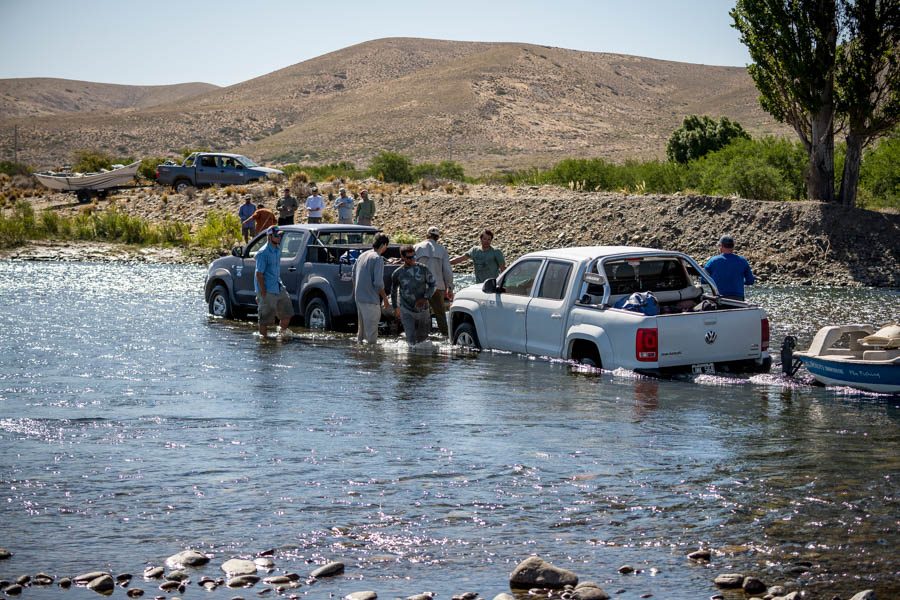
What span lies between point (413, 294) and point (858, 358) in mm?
6432

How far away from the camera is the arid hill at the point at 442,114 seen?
338 ft

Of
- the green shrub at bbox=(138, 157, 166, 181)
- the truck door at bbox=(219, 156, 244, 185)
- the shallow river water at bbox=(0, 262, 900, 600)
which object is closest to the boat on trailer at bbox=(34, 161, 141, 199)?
the green shrub at bbox=(138, 157, 166, 181)

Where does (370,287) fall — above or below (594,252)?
below

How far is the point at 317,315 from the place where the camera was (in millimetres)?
18922

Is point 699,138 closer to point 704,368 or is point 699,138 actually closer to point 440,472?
point 704,368

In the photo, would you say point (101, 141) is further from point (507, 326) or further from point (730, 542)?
point (730, 542)

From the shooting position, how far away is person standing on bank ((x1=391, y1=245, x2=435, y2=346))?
1611 centimetres

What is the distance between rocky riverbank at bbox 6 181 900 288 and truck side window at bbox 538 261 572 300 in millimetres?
20377

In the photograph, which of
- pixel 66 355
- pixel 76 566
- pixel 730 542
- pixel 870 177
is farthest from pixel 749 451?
pixel 870 177

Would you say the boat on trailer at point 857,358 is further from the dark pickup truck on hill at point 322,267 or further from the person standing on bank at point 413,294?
the dark pickup truck on hill at point 322,267

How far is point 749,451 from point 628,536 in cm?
298

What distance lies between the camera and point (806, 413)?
11.9 m

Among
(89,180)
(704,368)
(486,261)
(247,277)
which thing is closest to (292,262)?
(247,277)

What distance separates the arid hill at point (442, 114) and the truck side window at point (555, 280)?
7561 cm
